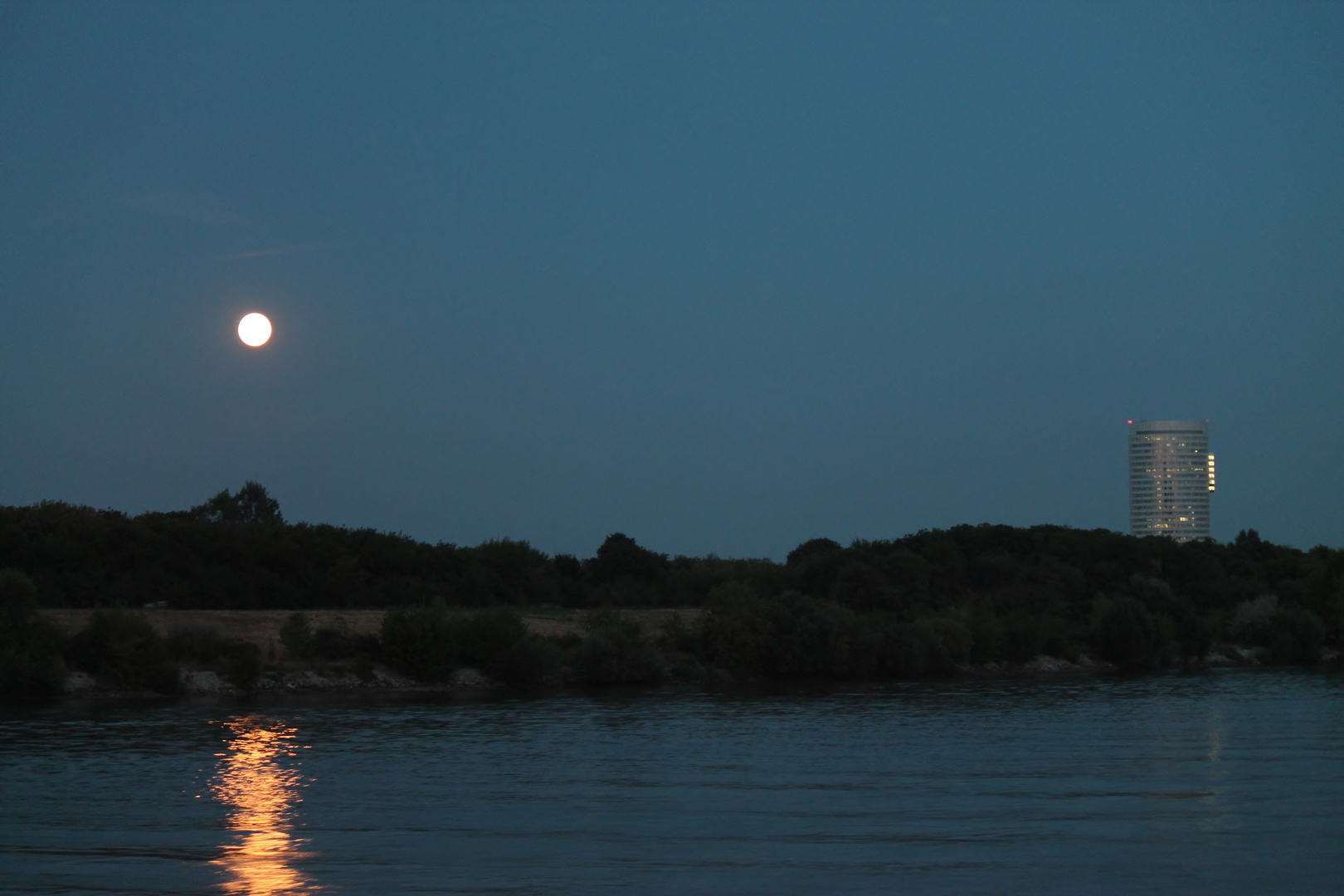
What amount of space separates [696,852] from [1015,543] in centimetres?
7004

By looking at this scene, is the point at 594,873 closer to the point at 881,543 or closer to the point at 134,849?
the point at 134,849

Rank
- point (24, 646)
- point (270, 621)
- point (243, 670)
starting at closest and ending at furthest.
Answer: point (24, 646) < point (243, 670) < point (270, 621)

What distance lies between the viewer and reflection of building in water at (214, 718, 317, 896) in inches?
624

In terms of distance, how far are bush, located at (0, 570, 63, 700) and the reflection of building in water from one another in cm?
1240

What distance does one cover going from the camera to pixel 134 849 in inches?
709

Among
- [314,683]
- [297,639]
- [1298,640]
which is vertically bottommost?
[314,683]

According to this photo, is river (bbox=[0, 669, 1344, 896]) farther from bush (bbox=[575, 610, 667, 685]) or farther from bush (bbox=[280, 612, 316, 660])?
bush (bbox=[575, 610, 667, 685])

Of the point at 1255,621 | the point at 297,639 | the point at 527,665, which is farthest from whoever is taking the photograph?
the point at 1255,621

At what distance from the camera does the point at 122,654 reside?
44.4 m

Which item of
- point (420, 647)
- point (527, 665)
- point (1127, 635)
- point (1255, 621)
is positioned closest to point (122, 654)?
point (420, 647)

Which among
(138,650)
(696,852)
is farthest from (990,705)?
(138,650)

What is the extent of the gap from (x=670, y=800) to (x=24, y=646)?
30982mm

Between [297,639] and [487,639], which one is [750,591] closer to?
[487,639]

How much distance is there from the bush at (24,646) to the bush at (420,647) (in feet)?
40.2
